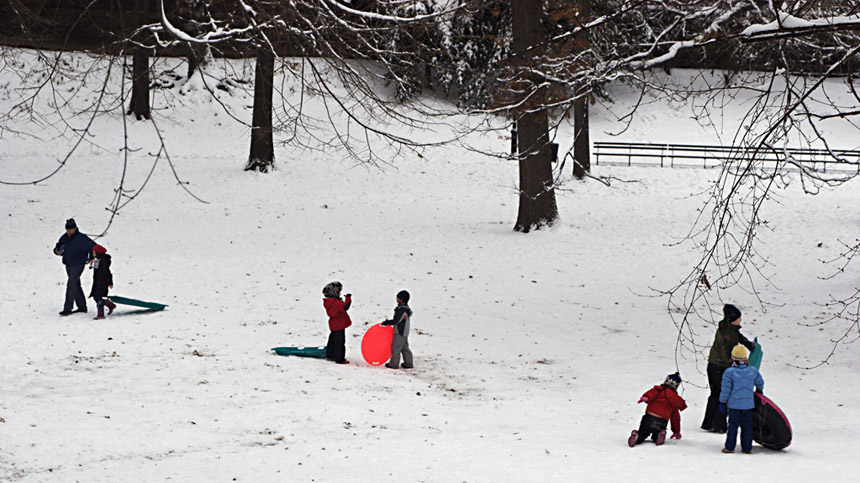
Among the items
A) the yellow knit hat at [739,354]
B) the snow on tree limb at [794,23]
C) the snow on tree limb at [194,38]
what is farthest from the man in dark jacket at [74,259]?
the snow on tree limb at [794,23]

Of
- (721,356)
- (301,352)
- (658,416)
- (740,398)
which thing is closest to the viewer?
(740,398)

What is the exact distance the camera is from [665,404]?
26.4 ft

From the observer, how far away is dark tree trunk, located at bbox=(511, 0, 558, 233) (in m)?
18.9

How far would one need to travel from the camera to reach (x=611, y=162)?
28188 mm

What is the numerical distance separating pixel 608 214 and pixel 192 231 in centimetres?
1020

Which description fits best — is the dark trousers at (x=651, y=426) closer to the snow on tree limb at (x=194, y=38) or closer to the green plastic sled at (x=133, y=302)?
the snow on tree limb at (x=194, y=38)

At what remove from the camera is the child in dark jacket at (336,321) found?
10836mm

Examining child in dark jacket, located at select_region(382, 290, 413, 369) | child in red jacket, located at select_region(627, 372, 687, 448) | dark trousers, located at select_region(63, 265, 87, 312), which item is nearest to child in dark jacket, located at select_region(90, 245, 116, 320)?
dark trousers, located at select_region(63, 265, 87, 312)

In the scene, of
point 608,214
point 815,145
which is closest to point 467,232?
point 608,214

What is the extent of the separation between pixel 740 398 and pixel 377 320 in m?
6.84

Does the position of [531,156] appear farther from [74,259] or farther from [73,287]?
[73,287]

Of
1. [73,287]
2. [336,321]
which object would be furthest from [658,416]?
[73,287]

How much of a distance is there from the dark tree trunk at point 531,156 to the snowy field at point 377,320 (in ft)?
1.63

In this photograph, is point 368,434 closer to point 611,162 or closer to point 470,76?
point 611,162
